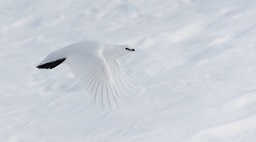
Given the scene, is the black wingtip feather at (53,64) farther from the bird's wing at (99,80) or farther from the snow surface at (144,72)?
the snow surface at (144,72)

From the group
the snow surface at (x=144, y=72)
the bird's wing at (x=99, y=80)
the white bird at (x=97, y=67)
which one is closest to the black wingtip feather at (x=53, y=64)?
the white bird at (x=97, y=67)

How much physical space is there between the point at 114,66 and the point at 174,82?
1728 mm

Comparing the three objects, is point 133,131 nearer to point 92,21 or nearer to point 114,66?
point 114,66

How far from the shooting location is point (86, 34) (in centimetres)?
959

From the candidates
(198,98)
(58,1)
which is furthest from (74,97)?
(58,1)

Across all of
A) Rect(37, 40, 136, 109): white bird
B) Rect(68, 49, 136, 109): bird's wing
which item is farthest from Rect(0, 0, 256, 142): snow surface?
Rect(68, 49, 136, 109): bird's wing

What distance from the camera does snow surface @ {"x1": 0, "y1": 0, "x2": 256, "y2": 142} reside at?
7402 mm

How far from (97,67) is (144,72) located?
2495 millimetres

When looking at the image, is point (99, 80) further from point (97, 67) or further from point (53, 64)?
point (53, 64)

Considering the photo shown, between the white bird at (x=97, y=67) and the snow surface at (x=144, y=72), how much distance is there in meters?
1.07

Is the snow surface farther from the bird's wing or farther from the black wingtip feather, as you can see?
the bird's wing

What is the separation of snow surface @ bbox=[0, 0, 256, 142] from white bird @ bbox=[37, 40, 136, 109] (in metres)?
1.07

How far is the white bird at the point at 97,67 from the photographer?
5828 mm

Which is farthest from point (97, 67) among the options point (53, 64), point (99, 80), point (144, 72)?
point (144, 72)
